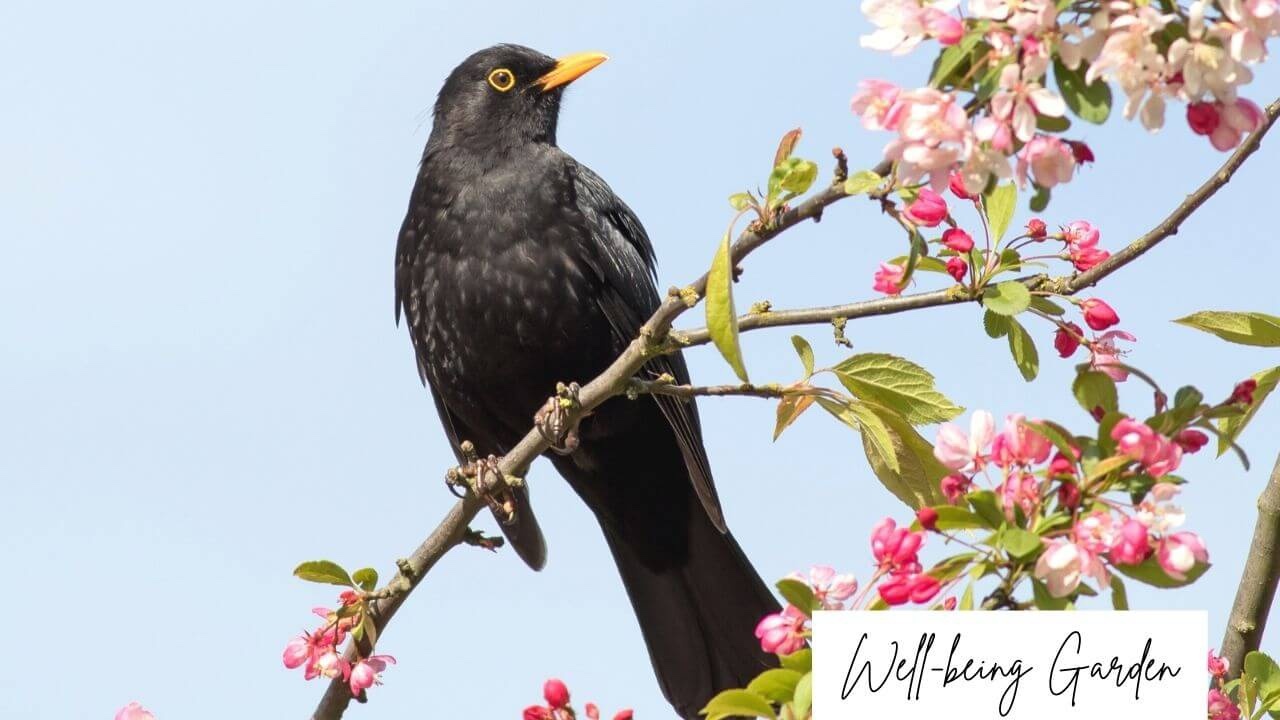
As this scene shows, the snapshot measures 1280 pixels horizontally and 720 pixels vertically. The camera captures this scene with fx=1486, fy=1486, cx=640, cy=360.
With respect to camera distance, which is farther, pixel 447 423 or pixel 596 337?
pixel 447 423

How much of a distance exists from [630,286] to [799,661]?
11.8ft

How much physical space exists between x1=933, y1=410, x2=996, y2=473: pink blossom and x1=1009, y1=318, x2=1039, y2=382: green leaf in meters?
0.87

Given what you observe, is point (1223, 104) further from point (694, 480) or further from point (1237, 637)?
point (694, 480)

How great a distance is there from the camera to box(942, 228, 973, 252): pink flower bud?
133 inches

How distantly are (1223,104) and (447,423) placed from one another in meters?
4.57

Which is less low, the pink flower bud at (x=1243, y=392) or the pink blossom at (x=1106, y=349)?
the pink blossom at (x=1106, y=349)

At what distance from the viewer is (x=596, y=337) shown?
6055mm

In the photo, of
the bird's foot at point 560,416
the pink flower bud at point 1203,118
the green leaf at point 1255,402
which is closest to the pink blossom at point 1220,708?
the green leaf at point 1255,402

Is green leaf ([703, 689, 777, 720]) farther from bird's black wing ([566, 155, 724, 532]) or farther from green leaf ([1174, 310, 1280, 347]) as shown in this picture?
bird's black wing ([566, 155, 724, 532])

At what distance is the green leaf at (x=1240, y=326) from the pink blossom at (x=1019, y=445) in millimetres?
923

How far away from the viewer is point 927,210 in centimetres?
318

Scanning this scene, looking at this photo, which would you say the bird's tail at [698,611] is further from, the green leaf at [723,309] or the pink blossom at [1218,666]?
the green leaf at [723,309]

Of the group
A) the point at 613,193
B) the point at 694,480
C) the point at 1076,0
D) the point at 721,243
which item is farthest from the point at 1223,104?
the point at 613,193

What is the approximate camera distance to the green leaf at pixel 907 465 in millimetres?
3814
